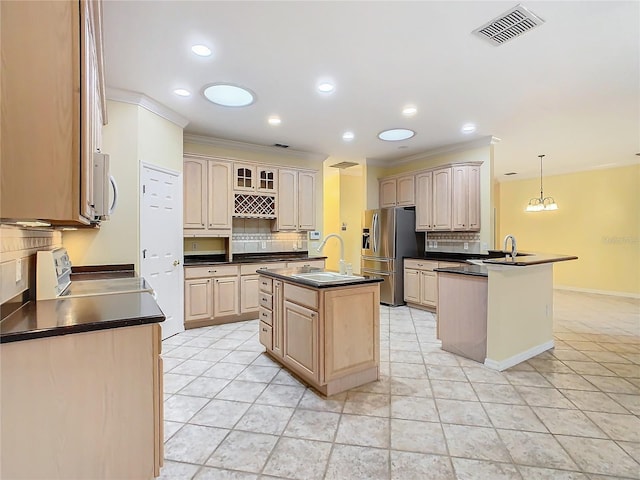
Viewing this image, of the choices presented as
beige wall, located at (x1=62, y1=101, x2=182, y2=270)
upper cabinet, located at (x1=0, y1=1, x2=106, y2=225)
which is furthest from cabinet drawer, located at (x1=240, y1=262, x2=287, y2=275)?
upper cabinet, located at (x1=0, y1=1, x2=106, y2=225)

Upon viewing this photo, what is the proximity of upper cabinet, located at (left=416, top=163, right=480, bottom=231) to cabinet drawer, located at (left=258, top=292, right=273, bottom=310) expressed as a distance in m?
3.49

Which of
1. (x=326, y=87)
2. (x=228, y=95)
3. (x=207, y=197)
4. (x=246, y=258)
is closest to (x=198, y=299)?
(x=246, y=258)

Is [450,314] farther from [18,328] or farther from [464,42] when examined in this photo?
[18,328]

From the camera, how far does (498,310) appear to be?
3012 millimetres

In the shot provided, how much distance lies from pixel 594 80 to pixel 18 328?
4591 mm

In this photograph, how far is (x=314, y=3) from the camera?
6.74 feet

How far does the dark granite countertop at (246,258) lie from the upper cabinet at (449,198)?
2126 mm

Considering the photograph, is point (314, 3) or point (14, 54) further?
point (314, 3)

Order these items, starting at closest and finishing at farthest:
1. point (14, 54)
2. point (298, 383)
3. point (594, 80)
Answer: point (14, 54)
point (298, 383)
point (594, 80)

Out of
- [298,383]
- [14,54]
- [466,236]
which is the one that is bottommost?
[298,383]

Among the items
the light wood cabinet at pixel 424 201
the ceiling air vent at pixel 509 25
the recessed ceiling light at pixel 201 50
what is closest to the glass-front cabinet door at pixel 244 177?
the recessed ceiling light at pixel 201 50

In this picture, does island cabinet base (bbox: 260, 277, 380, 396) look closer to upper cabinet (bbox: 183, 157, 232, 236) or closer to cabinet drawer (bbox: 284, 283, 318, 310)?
cabinet drawer (bbox: 284, 283, 318, 310)

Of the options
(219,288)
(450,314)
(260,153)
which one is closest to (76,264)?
(219,288)

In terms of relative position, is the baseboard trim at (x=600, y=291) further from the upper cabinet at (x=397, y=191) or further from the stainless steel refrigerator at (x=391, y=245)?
the upper cabinet at (x=397, y=191)
